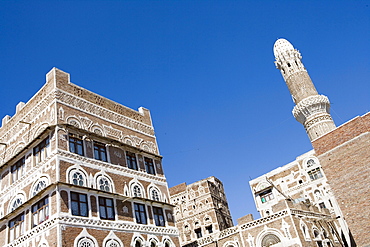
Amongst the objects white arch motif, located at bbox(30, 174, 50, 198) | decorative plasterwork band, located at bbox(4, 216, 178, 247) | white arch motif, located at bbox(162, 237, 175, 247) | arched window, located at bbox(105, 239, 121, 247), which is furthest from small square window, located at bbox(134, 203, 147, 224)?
white arch motif, located at bbox(30, 174, 50, 198)

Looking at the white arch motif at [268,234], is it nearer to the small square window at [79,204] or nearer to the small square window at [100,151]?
the small square window at [100,151]

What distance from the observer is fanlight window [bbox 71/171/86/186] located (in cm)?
2298

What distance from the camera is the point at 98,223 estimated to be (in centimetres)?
2256

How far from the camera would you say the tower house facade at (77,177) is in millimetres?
21800

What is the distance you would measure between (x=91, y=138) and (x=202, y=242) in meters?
17.6

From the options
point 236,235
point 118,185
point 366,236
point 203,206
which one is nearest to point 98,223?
point 118,185

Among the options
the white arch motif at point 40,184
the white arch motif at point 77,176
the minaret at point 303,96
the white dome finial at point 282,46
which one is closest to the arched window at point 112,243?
the white arch motif at point 77,176

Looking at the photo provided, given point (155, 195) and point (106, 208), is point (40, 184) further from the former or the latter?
point (155, 195)

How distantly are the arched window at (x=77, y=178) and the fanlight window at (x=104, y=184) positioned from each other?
52.5 inches

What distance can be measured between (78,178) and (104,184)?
217cm

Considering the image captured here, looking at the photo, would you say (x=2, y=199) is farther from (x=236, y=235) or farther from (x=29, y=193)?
(x=236, y=235)

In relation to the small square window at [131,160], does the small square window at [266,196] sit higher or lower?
lower

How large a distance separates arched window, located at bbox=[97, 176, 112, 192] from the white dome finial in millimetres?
44009

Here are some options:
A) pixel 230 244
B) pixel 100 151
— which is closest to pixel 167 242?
pixel 100 151
